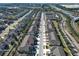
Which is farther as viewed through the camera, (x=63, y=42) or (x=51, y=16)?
(x=51, y=16)

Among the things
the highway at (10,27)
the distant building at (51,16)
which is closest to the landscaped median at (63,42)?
the distant building at (51,16)

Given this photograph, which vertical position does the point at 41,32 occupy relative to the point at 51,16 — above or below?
below

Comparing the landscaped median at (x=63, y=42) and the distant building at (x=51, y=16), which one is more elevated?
the distant building at (x=51, y=16)

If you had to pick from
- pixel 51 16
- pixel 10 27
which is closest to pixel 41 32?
pixel 51 16

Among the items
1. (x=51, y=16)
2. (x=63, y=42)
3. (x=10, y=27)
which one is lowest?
(x=63, y=42)

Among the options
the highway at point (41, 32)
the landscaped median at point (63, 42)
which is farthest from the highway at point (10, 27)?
the landscaped median at point (63, 42)

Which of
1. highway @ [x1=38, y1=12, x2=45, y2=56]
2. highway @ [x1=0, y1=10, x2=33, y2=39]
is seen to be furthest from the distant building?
highway @ [x1=0, y1=10, x2=33, y2=39]

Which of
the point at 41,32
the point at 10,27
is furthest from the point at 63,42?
the point at 10,27

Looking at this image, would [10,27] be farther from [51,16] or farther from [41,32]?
[51,16]

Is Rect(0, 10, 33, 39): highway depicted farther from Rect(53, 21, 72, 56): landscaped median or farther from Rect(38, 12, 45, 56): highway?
Rect(53, 21, 72, 56): landscaped median

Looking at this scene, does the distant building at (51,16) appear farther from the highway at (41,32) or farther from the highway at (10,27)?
the highway at (10,27)

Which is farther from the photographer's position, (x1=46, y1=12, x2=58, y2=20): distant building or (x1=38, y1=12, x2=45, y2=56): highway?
(x1=46, y1=12, x2=58, y2=20): distant building

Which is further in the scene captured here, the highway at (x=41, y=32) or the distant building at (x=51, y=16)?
the distant building at (x=51, y=16)

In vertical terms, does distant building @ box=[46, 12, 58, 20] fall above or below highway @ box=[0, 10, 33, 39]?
above
